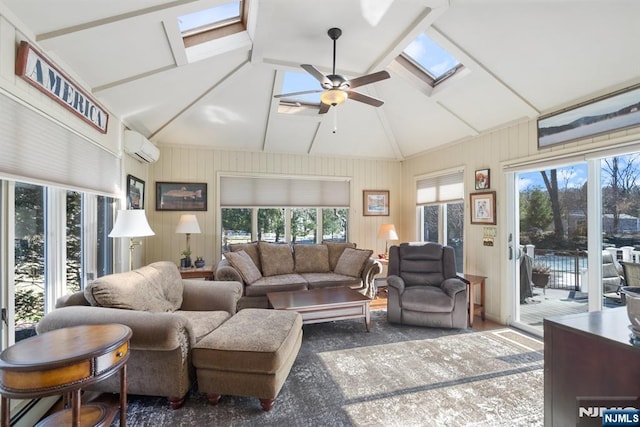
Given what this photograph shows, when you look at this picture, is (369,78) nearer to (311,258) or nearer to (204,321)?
(204,321)

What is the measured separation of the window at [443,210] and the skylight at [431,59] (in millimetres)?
1535

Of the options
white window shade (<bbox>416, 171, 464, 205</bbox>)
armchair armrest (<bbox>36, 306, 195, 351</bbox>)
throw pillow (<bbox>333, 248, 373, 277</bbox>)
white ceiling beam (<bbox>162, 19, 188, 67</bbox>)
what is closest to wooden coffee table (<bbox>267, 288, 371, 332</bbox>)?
throw pillow (<bbox>333, 248, 373, 277</bbox>)

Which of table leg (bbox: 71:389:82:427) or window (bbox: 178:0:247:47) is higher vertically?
window (bbox: 178:0:247:47)

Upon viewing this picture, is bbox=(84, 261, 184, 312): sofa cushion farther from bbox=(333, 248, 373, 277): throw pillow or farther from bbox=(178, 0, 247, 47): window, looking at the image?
bbox=(333, 248, 373, 277): throw pillow

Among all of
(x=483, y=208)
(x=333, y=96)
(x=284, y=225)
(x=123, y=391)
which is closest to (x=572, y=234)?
(x=483, y=208)

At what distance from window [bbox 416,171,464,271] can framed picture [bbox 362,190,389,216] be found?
65 centimetres

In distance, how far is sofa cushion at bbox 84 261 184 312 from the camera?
217cm

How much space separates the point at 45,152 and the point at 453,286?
407 centimetres

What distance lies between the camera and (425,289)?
385 centimetres

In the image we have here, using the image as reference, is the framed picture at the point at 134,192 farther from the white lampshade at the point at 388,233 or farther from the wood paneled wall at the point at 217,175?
the white lampshade at the point at 388,233

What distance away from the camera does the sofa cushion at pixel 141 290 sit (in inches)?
85.3

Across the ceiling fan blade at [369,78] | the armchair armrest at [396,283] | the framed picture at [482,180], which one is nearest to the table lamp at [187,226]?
A: the armchair armrest at [396,283]

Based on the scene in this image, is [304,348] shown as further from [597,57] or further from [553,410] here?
[597,57]

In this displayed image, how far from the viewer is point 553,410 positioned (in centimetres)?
135
